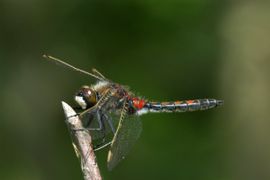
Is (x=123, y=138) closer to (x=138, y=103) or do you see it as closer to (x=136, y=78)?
(x=138, y=103)

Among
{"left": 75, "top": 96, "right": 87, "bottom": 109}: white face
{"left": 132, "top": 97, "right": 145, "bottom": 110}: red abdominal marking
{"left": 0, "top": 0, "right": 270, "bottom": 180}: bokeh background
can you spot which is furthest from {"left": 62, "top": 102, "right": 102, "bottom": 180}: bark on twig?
{"left": 0, "top": 0, "right": 270, "bottom": 180}: bokeh background

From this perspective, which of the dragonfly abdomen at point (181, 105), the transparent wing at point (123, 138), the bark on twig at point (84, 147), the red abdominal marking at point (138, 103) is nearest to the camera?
the bark on twig at point (84, 147)

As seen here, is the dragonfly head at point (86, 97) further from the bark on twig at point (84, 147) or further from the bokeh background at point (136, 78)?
the bokeh background at point (136, 78)

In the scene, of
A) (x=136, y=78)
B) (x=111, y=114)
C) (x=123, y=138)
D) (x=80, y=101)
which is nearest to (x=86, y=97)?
(x=80, y=101)

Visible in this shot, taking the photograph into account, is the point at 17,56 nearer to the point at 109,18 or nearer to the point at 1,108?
the point at 1,108

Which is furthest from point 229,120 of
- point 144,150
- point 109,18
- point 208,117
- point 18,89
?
point 18,89

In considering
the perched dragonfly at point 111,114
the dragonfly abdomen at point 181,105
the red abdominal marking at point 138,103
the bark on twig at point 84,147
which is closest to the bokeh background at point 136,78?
the dragonfly abdomen at point 181,105
